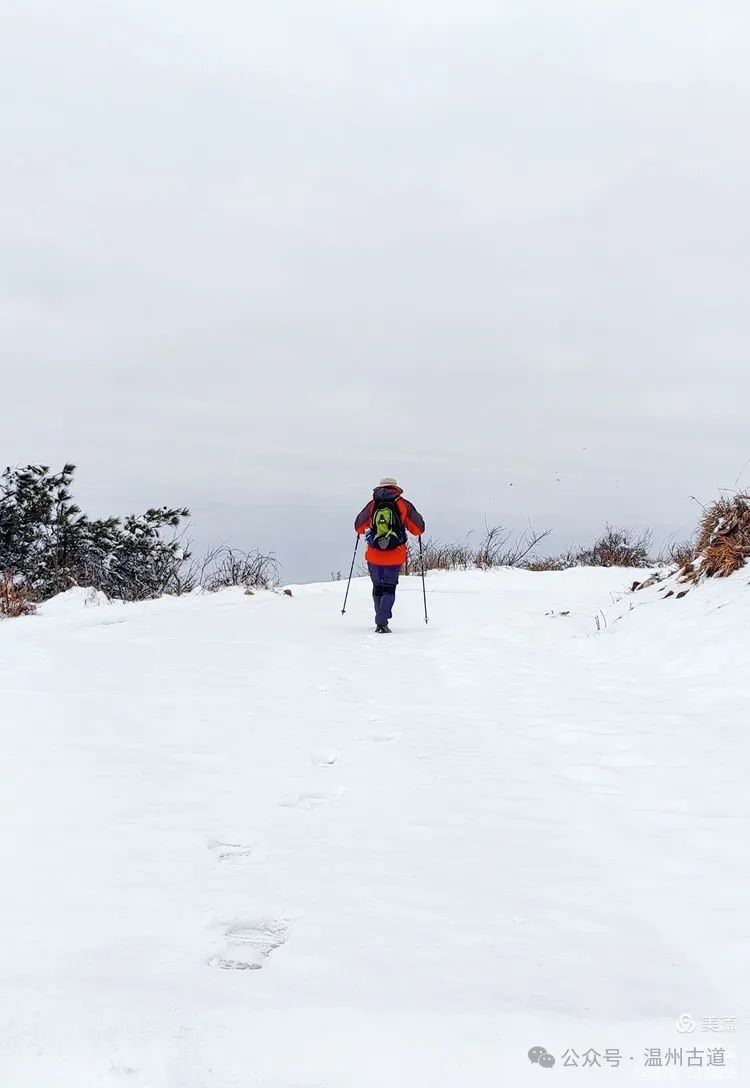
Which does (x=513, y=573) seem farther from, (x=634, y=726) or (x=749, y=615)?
(x=634, y=726)

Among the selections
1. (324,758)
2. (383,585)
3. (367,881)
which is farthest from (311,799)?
(383,585)

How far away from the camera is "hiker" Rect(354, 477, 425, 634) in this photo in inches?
414

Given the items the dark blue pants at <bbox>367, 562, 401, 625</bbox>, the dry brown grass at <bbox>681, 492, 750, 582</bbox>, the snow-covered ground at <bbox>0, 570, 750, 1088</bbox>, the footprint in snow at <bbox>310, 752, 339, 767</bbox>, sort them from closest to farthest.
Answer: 1. the snow-covered ground at <bbox>0, 570, 750, 1088</bbox>
2. the footprint in snow at <bbox>310, 752, 339, 767</bbox>
3. the dry brown grass at <bbox>681, 492, 750, 582</bbox>
4. the dark blue pants at <bbox>367, 562, 401, 625</bbox>

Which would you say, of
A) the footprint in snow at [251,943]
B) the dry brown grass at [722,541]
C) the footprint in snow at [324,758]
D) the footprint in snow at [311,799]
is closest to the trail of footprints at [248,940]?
the footprint in snow at [251,943]

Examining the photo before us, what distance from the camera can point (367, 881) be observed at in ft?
8.25

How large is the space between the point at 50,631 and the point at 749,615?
7.03 metres

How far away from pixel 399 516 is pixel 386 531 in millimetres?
313

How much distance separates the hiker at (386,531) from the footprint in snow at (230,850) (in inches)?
297

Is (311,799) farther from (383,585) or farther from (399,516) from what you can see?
(399,516)

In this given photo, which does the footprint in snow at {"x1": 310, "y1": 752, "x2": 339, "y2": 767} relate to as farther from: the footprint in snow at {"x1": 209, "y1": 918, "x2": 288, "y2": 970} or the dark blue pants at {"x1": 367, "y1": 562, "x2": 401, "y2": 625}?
the dark blue pants at {"x1": 367, "y1": 562, "x2": 401, "y2": 625}

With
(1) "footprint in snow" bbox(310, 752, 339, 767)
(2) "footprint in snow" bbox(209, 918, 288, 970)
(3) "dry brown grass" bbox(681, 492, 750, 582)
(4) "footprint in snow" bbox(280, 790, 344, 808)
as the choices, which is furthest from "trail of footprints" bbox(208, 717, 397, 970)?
(3) "dry brown grass" bbox(681, 492, 750, 582)

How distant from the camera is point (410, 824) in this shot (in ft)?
10.1

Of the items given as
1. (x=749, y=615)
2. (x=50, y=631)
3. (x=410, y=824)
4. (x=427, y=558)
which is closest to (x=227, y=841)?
(x=410, y=824)

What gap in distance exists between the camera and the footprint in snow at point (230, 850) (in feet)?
8.73
